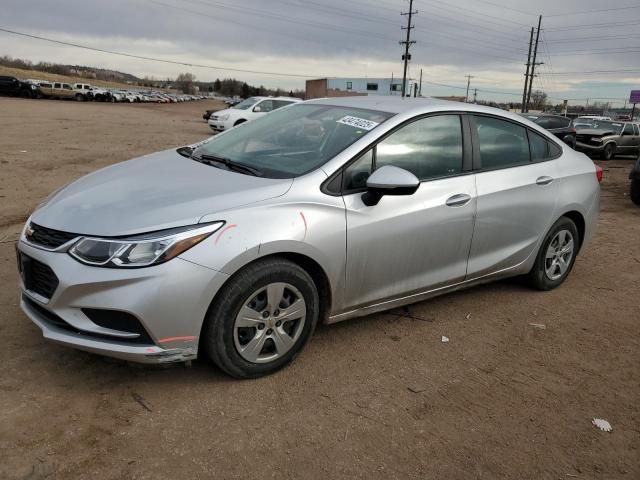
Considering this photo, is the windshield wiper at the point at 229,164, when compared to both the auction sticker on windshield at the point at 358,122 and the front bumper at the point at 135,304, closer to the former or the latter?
the auction sticker on windshield at the point at 358,122

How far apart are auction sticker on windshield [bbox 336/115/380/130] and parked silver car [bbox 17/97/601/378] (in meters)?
0.01

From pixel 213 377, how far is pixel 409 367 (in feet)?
4.03

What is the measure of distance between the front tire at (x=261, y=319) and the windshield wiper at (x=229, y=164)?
69 centimetres

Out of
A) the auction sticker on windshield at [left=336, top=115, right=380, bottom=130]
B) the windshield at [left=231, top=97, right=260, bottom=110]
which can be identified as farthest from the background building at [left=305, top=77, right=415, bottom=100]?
the auction sticker on windshield at [left=336, top=115, right=380, bottom=130]

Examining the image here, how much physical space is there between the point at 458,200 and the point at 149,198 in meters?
2.09

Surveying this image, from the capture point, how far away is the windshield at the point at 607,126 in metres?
19.9

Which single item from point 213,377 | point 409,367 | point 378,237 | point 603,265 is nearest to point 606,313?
point 603,265

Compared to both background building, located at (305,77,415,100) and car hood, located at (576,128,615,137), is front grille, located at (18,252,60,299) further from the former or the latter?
background building, located at (305,77,415,100)

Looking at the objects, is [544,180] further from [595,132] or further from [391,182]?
[595,132]

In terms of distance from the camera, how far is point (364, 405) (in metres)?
2.95

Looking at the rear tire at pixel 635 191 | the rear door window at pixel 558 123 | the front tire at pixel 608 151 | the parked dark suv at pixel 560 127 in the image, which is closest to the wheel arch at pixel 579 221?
the rear tire at pixel 635 191

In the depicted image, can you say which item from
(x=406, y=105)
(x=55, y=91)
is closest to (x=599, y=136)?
(x=406, y=105)

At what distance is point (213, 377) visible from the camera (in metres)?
3.12

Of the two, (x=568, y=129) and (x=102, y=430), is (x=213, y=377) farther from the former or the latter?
(x=568, y=129)
